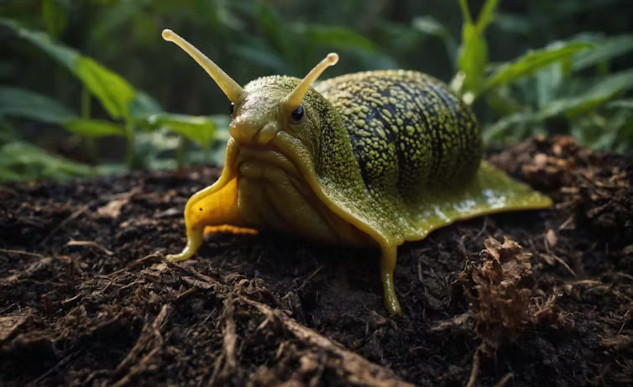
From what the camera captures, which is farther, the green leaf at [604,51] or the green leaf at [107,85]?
the green leaf at [604,51]

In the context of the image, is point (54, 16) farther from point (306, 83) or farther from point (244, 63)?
point (306, 83)

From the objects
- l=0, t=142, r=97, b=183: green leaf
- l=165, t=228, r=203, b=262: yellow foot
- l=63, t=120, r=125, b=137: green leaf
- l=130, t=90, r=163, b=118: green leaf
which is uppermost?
l=130, t=90, r=163, b=118: green leaf

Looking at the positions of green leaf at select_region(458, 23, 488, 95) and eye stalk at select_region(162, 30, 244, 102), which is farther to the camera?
green leaf at select_region(458, 23, 488, 95)

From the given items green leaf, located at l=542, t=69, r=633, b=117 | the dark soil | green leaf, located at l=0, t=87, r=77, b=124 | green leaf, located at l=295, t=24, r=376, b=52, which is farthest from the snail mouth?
green leaf, located at l=295, t=24, r=376, b=52

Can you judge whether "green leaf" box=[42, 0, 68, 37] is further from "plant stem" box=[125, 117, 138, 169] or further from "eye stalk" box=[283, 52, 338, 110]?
"eye stalk" box=[283, 52, 338, 110]

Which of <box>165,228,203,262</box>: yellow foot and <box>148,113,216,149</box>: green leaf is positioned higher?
<box>148,113,216,149</box>: green leaf

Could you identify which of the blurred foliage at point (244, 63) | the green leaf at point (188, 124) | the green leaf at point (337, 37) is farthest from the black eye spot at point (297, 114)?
the green leaf at point (337, 37)

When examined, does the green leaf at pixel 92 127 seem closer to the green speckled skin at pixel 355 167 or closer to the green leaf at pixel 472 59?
the green speckled skin at pixel 355 167
